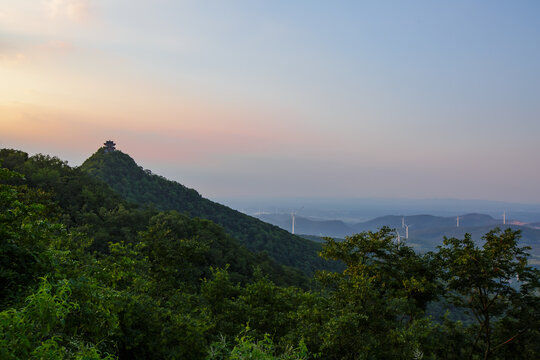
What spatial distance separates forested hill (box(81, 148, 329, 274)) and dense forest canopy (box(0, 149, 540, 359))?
72824 mm

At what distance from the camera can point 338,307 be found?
1867cm

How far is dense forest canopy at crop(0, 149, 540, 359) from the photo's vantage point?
8.11m

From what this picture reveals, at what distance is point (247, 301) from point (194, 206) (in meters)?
103

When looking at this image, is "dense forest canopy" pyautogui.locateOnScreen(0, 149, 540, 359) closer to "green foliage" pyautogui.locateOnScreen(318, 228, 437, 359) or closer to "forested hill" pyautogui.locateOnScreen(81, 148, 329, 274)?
"green foliage" pyautogui.locateOnScreen(318, 228, 437, 359)

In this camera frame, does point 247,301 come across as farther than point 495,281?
Yes

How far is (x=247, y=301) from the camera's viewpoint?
77.7ft

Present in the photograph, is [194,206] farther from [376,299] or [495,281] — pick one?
[495,281]

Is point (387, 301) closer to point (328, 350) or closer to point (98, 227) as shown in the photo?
point (328, 350)

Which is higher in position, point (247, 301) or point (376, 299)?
point (376, 299)

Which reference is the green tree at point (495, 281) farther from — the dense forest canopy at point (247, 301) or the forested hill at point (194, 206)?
the forested hill at point (194, 206)

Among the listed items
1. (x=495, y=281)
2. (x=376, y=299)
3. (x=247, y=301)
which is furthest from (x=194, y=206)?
(x=495, y=281)

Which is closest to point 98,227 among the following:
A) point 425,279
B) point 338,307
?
point 338,307

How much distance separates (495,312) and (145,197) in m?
111

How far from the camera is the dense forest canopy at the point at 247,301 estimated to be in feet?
26.6
